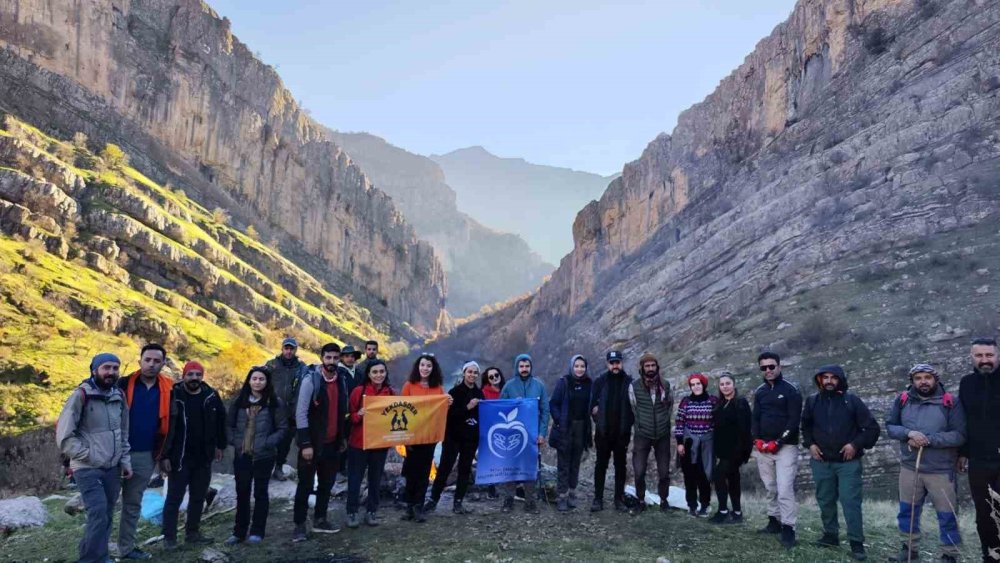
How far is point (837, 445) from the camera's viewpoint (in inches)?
277

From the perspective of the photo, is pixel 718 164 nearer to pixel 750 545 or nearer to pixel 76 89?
pixel 750 545

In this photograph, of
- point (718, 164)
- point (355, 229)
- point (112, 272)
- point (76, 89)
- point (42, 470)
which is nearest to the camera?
point (42, 470)

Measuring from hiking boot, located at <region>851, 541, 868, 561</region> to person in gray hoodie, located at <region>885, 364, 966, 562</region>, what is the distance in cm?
36

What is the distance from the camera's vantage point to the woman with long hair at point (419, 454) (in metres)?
8.22

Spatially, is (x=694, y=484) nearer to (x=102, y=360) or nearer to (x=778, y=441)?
(x=778, y=441)

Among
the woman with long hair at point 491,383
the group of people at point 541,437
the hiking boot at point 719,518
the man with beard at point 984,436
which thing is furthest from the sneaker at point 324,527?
the man with beard at point 984,436

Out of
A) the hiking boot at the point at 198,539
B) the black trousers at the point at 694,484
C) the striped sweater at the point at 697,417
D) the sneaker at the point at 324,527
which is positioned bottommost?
the hiking boot at the point at 198,539

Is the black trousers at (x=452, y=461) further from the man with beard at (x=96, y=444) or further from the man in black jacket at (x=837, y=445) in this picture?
the man in black jacket at (x=837, y=445)

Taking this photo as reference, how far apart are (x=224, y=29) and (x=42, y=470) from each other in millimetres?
77720

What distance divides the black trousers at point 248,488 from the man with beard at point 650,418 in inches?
218

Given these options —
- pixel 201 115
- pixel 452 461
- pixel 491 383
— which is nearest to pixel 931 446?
pixel 491 383

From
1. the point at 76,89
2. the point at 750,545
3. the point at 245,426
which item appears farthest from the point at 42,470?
the point at 76,89

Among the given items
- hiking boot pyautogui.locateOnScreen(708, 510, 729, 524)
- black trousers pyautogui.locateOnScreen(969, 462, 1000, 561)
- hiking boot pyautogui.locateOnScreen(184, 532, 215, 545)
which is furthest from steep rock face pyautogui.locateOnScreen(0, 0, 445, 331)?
black trousers pyautogui.locateOnScreen(969, 462, 1000, 561)

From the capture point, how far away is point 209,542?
7.27 m
